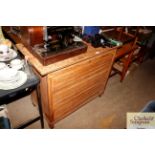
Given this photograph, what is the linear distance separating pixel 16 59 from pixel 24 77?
0.81 feet

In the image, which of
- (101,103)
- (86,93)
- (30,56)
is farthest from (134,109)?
(30,56)

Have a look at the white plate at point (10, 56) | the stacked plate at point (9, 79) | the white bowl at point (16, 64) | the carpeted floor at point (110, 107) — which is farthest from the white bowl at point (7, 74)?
the carpeted floor at point (110, 107)

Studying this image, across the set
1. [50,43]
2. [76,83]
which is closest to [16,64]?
[50,43]

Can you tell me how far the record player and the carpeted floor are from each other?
34.1 inches

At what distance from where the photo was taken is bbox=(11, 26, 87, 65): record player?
126 centimetres

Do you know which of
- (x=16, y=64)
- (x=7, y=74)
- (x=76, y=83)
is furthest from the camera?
(x=76, y=83)

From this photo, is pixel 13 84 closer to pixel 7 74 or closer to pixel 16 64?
pixel 7 74

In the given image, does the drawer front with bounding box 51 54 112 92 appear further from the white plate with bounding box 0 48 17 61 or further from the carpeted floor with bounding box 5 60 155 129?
the carpeted floor with bounding box 5 60 155 129

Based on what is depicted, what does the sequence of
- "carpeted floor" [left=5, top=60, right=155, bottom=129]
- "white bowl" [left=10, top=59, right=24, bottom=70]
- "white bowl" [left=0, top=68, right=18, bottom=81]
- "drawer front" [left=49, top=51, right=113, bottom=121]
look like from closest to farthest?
"white bowl" [left=0, top=68, right=18, bottom=81] < "white bowl" [left=10, top=59, right=24, bottom=70] < "drawer front" [left=49, top=51, right=113, bottom=121] < "carpeted floor" [left=5, top=60, right=155, bottom=129]

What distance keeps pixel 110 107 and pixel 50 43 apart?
1.22 meters

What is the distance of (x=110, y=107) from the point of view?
211 cm

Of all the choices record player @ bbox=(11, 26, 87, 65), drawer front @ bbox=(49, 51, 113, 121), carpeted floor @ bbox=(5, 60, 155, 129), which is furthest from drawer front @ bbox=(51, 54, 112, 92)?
carpeted floor @ bbox=(5, 60, 155, 129)

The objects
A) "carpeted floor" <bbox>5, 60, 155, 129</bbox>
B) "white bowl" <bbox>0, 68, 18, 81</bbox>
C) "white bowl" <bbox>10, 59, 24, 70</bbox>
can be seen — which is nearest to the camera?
"white bowl" <bbox>0, 68, 18, 81</bbox>

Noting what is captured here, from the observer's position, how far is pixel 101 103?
2.14 m
